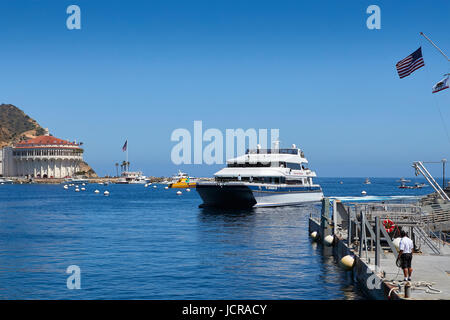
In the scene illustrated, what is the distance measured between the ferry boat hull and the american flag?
31073 mm

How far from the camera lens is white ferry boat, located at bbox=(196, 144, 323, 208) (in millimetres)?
60750

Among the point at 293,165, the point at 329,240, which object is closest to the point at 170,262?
the point at 329,240

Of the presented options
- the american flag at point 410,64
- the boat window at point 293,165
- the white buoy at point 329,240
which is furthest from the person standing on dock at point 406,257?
the boat window at point 293,165

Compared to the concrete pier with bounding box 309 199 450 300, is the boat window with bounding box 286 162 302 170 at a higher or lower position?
higher

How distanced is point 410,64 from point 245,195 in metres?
34.0

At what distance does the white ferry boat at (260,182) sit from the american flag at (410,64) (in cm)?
3108

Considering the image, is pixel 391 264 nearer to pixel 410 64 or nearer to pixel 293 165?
pixel 410 64

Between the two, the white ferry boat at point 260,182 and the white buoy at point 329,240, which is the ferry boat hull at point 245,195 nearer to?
the white ferry boat at point 260,182

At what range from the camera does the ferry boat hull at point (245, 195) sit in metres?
59.9

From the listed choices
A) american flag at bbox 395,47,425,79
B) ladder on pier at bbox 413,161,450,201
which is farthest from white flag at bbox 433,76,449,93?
ladder on pier at bbox 413,161,450,201

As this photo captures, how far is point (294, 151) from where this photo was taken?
2886 inches

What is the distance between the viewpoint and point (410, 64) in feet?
97.2

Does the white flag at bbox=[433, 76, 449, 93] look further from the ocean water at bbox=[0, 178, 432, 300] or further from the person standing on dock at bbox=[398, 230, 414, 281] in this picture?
the person standing on dock at bbox=[398, 230, 414, 281]

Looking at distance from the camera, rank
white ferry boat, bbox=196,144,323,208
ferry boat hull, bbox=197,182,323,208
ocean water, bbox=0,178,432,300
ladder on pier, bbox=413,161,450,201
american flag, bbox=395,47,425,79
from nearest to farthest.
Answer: ocean water, bbox=0,178,432,300
american flag, bbox=395,47,425,79
ladder on pier, bbox=413,161,450,201
ferry boat hull, bbox=197,182,323,208
white ferry boat, bbox=196,144,323,208
